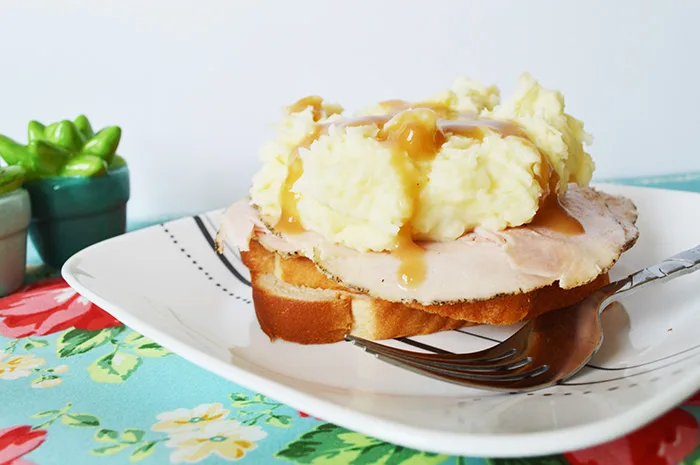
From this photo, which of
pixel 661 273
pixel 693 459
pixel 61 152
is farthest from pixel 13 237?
pixel 693 459

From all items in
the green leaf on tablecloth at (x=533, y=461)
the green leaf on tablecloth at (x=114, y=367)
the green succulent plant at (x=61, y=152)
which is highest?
the green succulent plant at (x=61, y=152)

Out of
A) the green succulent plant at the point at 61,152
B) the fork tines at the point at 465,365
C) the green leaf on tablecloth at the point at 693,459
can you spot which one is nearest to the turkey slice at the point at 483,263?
the fork tines at the point at 465,365

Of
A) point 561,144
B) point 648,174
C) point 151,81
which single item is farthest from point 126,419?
point 648,174

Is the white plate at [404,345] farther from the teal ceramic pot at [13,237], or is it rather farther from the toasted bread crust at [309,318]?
the teal ceramic pot at [13,237]

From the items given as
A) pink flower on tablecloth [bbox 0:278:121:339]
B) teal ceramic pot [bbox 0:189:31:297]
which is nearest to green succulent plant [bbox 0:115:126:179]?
teal ceramic pot [bbox 0:189:31:297]

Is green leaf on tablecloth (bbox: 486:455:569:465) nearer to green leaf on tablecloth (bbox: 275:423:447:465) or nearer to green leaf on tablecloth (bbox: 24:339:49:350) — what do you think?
green leaf on tablecloth (bbox: 275:423:447:465)

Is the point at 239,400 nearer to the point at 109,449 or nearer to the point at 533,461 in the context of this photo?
the point at 109,449
